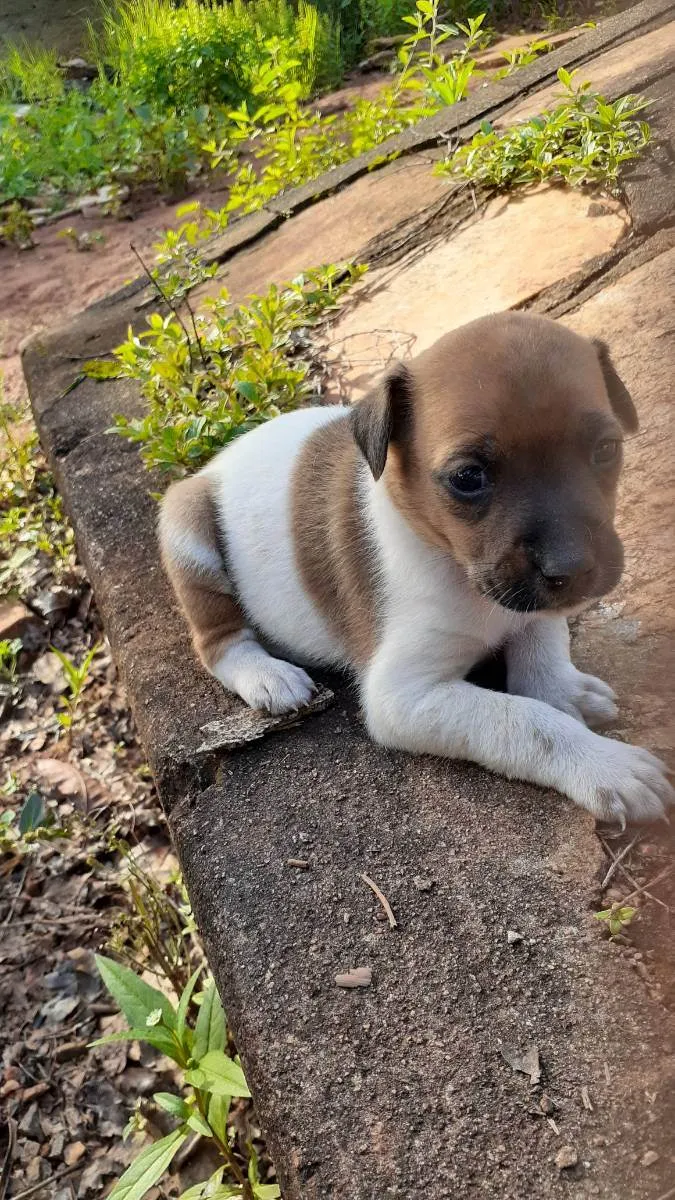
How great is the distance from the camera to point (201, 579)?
3.97 meters

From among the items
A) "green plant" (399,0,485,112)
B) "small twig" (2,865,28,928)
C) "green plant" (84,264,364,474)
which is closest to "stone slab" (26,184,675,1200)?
"small twig" (2,865,28,928)

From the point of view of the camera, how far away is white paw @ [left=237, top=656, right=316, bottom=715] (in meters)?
3.48

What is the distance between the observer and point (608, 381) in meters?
3.04

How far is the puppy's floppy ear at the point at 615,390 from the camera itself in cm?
303

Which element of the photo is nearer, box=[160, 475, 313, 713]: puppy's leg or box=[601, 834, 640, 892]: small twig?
box=[601, 834, 640, 892]: small twig

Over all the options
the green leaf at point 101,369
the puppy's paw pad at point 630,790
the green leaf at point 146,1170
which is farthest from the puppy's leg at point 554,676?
the green leaf at point 101,369

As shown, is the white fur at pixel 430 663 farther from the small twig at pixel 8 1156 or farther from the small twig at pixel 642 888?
the small twig at pixel 8 1156

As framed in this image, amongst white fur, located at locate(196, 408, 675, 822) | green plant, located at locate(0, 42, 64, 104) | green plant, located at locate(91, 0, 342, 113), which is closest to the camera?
white fur, located at locate(196, 408, 675, 822)

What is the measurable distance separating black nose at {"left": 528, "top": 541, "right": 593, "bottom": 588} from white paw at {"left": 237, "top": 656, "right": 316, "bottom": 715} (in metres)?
1.31

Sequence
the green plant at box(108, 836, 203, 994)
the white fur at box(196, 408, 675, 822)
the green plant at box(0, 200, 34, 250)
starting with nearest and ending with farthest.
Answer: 1. the white fur at box(196, 408, 675, 822)
2. the green plant at box(108, 836, 203, 994)
3. the green plant at box(0, 200, 34, 250)

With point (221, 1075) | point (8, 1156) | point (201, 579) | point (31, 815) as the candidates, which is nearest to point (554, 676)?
point (201, 579)

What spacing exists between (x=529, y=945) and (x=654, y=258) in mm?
3750

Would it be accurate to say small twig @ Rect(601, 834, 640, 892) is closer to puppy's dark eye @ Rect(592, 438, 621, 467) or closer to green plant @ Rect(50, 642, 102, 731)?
puppy's dark eye @ Rect(592, 438, 621, 467)

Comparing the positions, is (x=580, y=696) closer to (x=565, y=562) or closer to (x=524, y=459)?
(x=565, y=562)
